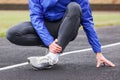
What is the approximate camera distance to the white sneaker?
6.25 meters

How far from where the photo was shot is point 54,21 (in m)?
6.47

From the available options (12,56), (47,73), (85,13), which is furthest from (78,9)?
(12,56)

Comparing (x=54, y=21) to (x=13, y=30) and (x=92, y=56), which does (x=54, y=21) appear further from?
(x=92, y=56)

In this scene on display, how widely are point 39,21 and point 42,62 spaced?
1.58 feet

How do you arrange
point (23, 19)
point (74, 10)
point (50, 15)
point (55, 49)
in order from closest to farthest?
point (55, 49)
point (74, 10)
point (50, 15)
point (23, 19)

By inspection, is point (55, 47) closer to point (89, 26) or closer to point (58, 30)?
point (58, 30)

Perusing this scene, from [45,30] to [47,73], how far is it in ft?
1.70

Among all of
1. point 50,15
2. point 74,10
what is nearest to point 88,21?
point 74,10

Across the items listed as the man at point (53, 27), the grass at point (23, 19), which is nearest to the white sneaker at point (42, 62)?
the man at point (53, 27)

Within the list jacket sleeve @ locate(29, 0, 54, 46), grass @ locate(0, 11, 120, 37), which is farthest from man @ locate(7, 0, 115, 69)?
grass @ locate(0, 11, 120, 37)

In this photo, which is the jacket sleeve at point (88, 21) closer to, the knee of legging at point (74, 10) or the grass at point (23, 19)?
the knee of legging at point (74, 10)

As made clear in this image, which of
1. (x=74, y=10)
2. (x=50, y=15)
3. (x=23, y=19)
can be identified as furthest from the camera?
(x=23, y=19)

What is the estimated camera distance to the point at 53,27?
6457 millimetres

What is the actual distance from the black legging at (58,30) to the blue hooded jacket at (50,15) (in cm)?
11
